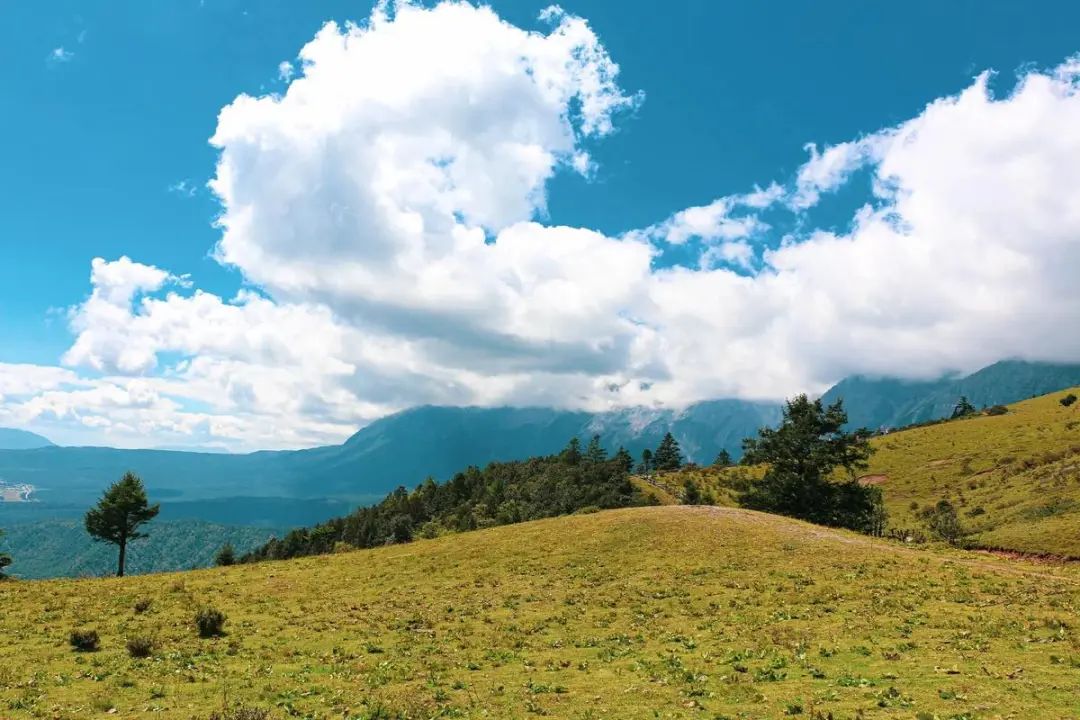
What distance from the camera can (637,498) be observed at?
13675 centimetres

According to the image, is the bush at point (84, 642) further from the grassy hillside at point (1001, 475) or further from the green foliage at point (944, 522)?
the green foliage at point (944, 522)

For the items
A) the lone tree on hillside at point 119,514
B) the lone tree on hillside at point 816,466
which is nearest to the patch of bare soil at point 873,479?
the lone tree on hillside at point 816,466

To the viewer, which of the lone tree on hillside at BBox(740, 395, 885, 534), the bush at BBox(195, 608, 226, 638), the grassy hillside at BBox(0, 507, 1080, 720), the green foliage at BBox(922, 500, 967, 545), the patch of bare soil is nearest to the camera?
the grassy hillside at BBox(0, 507, 1080, 720)

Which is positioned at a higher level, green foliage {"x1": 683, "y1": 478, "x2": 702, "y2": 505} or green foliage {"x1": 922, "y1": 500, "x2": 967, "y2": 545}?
green foliage {"x1": 922, "y1": 500, "x2": 967, "y2": 545}

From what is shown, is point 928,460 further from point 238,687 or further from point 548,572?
point 238,687

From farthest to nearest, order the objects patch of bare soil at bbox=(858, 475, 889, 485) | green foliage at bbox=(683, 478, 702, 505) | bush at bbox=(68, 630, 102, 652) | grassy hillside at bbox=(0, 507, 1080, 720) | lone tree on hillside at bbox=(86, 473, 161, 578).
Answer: green foliage at bbox=(683, 478, 702, 505) → patch of bare soil at bbox=(858, 475, 889, 485) → lone tree on hillside at bbox=(86, 473, 161, 578) → bush at bbox=(68, 630, 102, 652) → grassy hillside at bbox=(0, 507, 1080, 720)

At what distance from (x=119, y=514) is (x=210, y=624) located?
57.8 m

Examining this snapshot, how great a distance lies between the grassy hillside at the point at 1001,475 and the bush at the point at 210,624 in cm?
5817

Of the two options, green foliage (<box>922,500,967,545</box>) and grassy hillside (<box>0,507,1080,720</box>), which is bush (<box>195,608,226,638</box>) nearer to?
grassy hillside (<box>0,507,1080,720</box>)

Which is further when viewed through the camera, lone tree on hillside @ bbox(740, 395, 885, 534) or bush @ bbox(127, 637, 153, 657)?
lone tree on hillside @ bbox(740, 395, 885, 534)

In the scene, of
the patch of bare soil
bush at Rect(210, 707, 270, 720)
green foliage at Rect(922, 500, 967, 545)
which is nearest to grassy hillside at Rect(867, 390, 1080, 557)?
the patch of bare soil

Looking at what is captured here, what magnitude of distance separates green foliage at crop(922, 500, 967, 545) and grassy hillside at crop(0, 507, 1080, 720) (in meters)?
15.4

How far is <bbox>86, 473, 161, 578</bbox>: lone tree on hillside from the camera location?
7575cm

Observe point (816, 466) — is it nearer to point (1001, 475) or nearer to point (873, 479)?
point (1001, 475)
